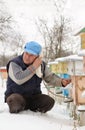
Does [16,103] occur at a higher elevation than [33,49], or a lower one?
lower

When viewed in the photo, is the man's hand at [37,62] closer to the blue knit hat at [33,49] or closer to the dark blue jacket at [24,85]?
the blue knit hat at [33,49]

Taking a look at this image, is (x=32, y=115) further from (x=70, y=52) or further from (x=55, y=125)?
(x=70, y=52)

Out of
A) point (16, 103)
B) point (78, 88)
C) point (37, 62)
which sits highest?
point (37, 62)

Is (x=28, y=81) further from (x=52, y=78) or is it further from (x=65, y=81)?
(x=65, y=81)

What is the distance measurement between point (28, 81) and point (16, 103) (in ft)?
1.23

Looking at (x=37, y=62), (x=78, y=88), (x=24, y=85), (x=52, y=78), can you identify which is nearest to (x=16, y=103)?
(x=24, y=85)

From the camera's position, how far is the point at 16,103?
5.33 metres

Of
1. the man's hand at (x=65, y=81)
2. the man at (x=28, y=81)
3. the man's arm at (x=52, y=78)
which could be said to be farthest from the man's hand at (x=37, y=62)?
the man's hand at (x=65, y=81)

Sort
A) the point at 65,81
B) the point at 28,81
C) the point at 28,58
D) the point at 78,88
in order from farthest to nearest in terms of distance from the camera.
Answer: the point at 65,81
the point at 28,81
the point at 28,58
the point at 78,88

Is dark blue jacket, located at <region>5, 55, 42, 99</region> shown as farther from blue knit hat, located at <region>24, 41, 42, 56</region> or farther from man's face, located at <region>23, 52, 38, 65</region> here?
blue knit hat, located at <region>24, 41, 42, 56</region>

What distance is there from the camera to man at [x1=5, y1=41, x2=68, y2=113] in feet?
17.3

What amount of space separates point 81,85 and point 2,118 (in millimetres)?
1123

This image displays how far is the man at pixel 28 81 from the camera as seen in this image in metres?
5.27

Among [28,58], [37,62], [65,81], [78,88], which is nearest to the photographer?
[78,88]
